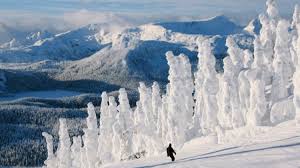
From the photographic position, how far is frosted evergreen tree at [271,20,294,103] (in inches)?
2699

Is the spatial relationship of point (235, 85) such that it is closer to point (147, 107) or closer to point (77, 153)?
point (147, 107)

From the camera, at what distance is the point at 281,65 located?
69.2 meters

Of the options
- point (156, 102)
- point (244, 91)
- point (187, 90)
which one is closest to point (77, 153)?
point (156, 102)

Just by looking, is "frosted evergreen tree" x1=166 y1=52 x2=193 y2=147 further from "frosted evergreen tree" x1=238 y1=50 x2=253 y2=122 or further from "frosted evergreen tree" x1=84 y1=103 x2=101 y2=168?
"frosted evergreen tree" x1=84 y1=103 x2=101 y2=168

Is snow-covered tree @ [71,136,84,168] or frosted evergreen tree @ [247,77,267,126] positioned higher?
frosted evergreen tree @ [247,77,267,126]

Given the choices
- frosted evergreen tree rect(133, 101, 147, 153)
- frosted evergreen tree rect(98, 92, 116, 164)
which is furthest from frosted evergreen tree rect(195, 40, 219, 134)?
frosted evergreen tree rect(98, 92, 116, 164)

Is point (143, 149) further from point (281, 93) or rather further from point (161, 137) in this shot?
point (281, 93)

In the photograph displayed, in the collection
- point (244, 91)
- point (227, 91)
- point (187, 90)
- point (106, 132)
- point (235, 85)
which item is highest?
point (187, 90)

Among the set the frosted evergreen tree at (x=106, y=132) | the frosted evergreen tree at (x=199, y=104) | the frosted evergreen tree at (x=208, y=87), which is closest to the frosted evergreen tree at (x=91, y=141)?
the frosted evergreen tree at (x=106, y=132)

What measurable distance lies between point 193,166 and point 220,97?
104ft

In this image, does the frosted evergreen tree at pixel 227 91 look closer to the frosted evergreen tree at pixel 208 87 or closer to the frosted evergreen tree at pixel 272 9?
the frosted evergreen tree at pixel 208 87

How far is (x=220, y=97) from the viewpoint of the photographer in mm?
74812

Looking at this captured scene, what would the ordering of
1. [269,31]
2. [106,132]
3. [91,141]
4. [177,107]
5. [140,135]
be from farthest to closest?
[106,132] < [91,141] < [140,135] < [177,107] < [269,31]

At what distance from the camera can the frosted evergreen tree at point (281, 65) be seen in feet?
225
